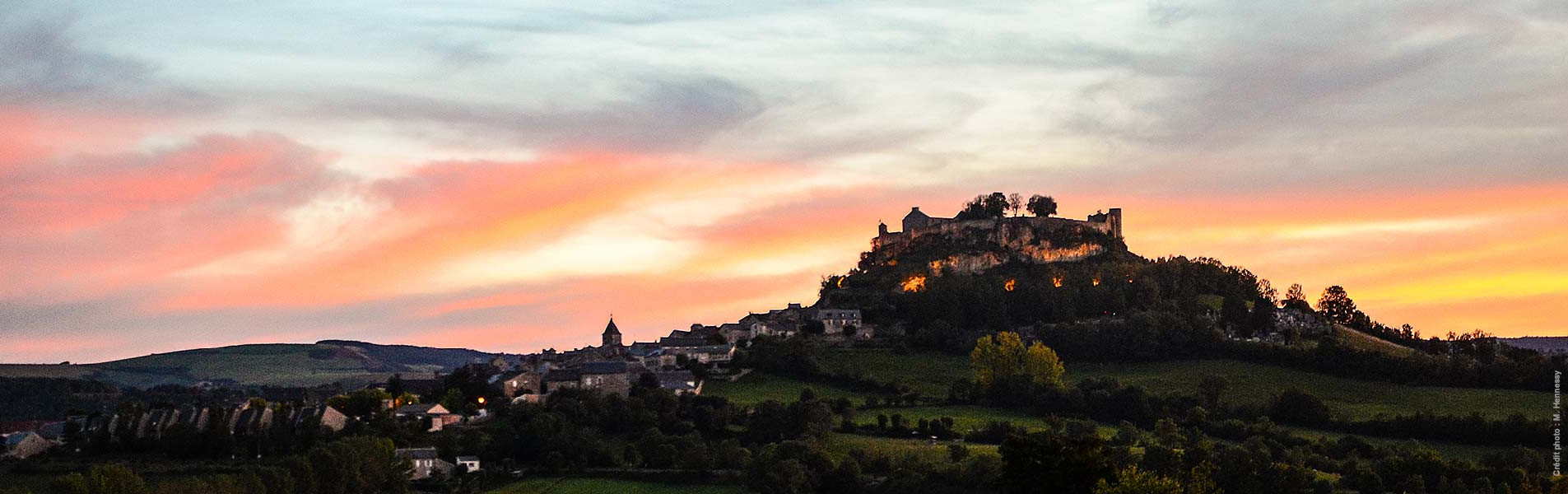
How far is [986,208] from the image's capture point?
581ft

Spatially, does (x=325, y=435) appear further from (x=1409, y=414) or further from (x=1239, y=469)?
(x=1409, y=414)

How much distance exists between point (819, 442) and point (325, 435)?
31.8 m

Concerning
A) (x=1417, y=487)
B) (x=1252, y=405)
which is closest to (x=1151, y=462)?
(x=1417, y=487)

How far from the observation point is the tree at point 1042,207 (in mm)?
176875

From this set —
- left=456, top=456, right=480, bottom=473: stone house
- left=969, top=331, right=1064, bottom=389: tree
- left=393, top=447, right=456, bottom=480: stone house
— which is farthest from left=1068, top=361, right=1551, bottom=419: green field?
left=393, top=447, right=456, bottom=480: stone house

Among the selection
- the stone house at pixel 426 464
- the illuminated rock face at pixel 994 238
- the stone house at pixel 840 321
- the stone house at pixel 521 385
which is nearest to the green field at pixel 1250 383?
the stone house at pixel 840 321

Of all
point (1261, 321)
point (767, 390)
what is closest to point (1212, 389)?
point (1261, 321)

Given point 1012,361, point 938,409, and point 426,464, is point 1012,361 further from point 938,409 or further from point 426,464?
point 426,464

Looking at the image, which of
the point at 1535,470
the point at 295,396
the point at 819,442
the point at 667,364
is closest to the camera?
the point at 1535,470

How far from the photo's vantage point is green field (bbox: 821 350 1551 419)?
116 metres

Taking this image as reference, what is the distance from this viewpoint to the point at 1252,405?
11669 centimetres

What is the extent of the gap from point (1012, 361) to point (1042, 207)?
171 ft

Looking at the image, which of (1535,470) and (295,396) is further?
(295,396)

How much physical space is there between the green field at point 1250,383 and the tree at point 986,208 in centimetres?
3653
